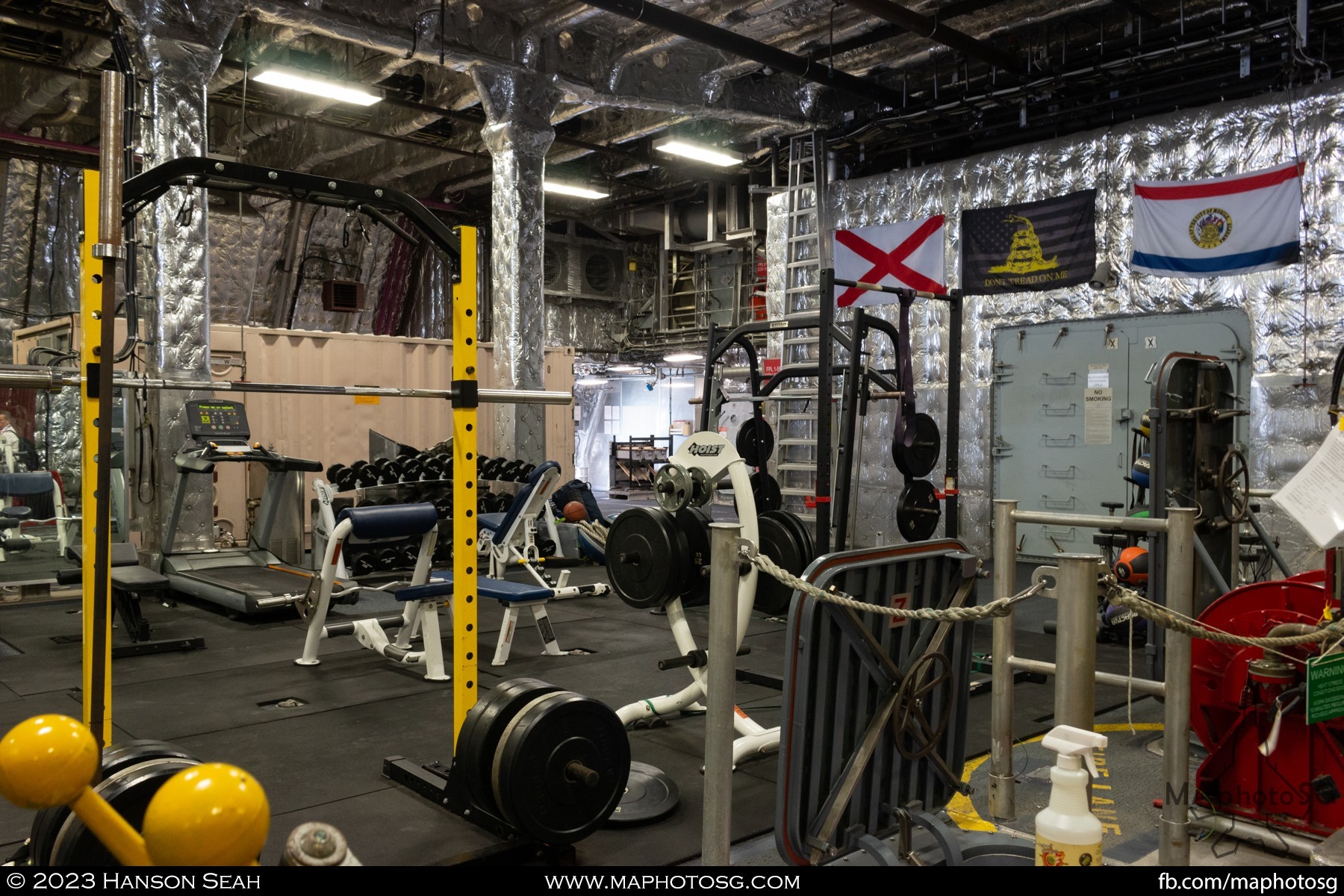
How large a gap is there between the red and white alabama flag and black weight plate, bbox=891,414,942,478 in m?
3.33

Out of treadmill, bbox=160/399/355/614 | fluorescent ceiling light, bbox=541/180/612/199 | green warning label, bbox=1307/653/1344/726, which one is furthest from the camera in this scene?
fluorescent ceiling light, bbox=541/180/612/199

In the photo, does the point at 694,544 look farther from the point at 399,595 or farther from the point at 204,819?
the point at 204,819

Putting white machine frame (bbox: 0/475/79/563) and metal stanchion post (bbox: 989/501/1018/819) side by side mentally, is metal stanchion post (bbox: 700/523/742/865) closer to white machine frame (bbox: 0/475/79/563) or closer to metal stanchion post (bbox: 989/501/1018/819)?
metal stanchion post (bbox: 989/501/1018/819)

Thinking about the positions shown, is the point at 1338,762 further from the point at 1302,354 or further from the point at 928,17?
the point at 928,17

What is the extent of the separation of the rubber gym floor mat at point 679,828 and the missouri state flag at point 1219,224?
590 cm

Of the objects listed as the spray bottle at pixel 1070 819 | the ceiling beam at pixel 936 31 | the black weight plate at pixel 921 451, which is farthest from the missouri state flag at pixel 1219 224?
the spray bottle at pixel 1070 819

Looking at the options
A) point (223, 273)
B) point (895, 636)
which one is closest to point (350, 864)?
point (895, 636)

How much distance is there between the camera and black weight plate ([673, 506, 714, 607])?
3.68 meters

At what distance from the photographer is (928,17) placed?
7719 millimetres

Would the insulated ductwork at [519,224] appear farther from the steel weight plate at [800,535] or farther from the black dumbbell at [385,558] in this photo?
the steel weight plate at [800,535]

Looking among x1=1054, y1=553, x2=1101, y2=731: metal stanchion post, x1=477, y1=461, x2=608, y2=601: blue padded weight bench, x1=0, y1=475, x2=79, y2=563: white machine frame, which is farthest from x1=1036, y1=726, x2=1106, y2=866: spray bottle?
x1=0, y1=475, x2=79, y2=563: white machine frame

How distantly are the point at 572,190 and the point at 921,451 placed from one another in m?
7.41

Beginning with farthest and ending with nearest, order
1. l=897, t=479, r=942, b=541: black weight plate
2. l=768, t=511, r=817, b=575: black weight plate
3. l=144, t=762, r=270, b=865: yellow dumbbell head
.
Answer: l=897, t=479, r=942, b=541: black weight plate < l=768, t=511, r=817, b=575: black weight plate < l=144, t=762, r=270, b=865: yellow dumbbell head

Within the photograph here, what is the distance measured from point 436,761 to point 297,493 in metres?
5.08
